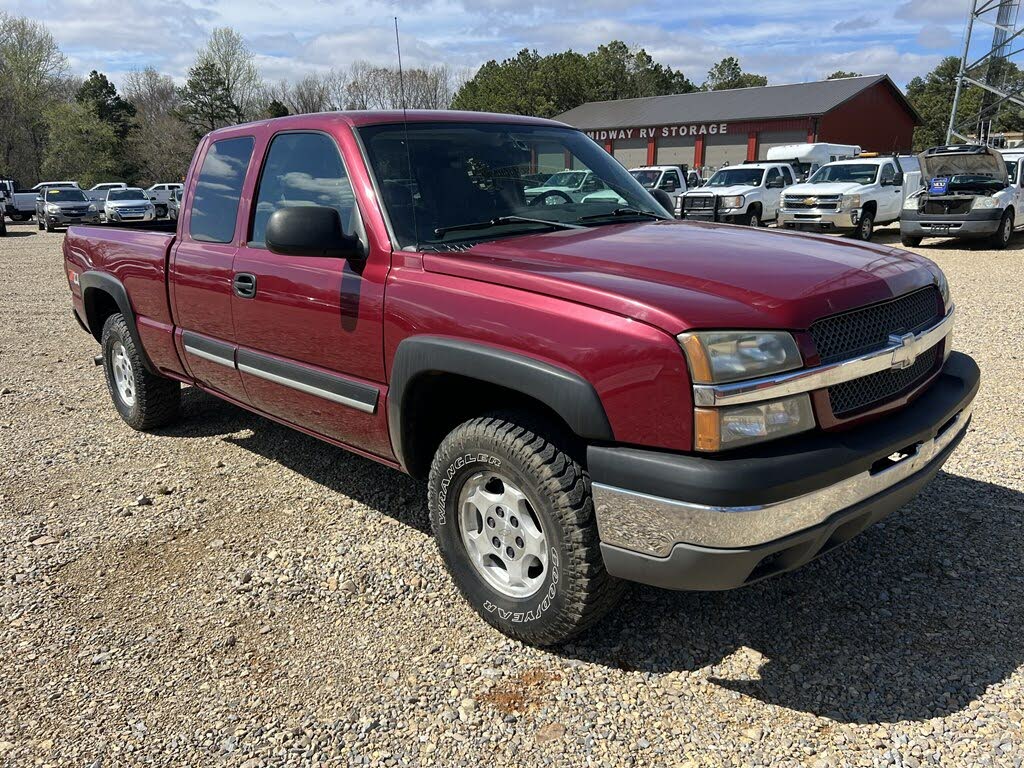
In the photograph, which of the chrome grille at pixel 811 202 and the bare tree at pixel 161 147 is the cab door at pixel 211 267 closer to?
the chrome grille at pixel 811 202

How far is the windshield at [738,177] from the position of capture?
19.5 m

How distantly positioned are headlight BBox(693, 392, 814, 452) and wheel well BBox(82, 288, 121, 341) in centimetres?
466

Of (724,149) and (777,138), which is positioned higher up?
(777,138)

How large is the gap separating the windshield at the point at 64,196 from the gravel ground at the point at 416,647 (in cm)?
2933

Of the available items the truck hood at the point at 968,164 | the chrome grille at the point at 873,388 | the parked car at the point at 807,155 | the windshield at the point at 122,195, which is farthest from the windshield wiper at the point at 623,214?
the windshield at the point at 122,195

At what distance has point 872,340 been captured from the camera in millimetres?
2607

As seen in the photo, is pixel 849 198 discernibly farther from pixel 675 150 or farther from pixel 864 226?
pixel 675 150

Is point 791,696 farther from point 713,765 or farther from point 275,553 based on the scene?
point 275,553

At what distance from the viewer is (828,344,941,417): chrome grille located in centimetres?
247

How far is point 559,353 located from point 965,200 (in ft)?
51.7

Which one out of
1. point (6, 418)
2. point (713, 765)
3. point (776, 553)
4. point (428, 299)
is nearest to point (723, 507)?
point (776, 553)

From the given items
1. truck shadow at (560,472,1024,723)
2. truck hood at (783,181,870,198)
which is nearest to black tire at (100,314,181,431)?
truck shadow at (560,472,1024,723)

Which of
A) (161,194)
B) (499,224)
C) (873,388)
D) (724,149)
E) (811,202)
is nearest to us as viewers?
(873,388)

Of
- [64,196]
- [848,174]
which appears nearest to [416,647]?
[848,174]
